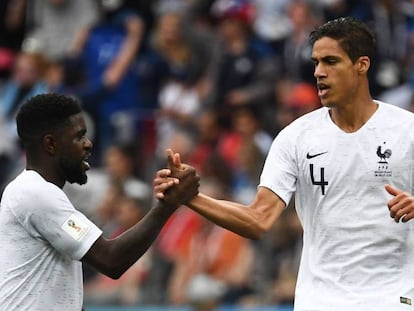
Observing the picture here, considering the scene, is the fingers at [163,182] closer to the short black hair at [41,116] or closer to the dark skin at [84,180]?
the dark skin at [84,180]

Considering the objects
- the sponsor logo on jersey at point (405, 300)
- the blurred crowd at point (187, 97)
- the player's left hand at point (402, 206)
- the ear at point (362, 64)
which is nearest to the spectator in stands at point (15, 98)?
the blurred crowd at point (187, 97)

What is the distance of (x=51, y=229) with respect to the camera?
6855 mm

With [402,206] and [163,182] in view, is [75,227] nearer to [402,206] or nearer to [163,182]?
[163,182]

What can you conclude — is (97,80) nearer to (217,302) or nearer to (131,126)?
(131,126)

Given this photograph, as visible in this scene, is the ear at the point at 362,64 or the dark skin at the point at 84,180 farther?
the ear at the point at 362,64

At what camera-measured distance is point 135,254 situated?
6910 mm

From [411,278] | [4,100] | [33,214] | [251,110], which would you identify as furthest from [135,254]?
[4,100]

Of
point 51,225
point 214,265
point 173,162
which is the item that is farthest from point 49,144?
point 214,265

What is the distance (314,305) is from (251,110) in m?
6.56

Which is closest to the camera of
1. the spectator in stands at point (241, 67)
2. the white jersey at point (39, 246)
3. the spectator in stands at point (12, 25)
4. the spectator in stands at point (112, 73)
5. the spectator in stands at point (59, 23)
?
the white jersey at point (39, 246)

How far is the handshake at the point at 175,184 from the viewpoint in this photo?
278 inches

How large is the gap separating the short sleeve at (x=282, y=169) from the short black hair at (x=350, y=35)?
0.58m

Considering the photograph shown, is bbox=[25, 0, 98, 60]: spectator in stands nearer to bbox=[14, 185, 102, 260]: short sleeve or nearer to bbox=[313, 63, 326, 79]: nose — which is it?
bbox=[313, 63, 326, 79]: nose

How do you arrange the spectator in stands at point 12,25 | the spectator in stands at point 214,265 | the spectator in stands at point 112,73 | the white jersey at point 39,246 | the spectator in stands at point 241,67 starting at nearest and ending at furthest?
the white jersey at point 39,246 < the spectator in stands at point 214,265 < the spectator in stands at point 241,67 < the spectator in stands at point 112,73 < the spectator in stands at point 12,25
